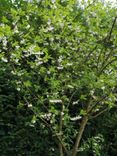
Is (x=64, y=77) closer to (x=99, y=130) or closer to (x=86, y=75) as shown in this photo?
(x=86, y=75)

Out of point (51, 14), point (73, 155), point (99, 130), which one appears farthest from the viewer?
point (99, 130)

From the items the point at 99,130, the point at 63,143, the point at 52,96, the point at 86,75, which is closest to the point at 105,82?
the point at 86,75

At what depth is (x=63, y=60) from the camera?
5633 mm

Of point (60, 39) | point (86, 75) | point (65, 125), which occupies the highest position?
point (60, 39)

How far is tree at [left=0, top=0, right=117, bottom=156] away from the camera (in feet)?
17.7

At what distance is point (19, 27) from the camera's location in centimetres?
541

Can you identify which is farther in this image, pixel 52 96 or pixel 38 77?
pixel 38 77

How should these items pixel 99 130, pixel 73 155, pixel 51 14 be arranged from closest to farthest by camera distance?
1. pixel 51 14
2. pixel 73 155
3. pixel 99 130

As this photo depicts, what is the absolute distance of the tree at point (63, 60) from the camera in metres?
5.40

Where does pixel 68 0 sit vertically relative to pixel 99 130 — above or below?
above

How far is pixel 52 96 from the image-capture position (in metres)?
5.42

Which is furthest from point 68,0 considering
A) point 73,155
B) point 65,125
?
point 73,155

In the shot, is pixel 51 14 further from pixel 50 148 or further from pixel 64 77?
pixel 50 148

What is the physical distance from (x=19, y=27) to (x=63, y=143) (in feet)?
5.46
